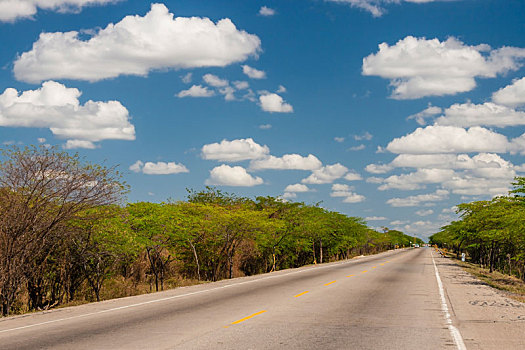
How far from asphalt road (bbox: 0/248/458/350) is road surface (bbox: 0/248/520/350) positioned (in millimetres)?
19

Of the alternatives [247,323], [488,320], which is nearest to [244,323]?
[247,323]

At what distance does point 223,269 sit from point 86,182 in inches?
1231

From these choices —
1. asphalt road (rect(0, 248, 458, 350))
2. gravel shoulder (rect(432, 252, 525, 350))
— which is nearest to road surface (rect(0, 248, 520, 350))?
asphalt road (rect(0, 248, 458, 350))

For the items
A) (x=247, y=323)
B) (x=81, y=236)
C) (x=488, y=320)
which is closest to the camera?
(x=247, y=323)

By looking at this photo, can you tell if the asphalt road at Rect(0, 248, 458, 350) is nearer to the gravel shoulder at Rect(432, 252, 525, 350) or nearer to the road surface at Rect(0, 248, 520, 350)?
the road surface at Rect(0, 248, 520, 350)

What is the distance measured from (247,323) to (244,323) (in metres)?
0.07

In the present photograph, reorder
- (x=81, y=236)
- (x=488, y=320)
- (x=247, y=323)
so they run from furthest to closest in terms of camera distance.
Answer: (x=81, y=236) → (x=488, y=320) → (x=247, y=323)

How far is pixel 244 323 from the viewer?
461 inches

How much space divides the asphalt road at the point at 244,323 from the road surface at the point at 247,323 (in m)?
0.02

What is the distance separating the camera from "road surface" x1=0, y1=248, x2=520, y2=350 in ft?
31.2

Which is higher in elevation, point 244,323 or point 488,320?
point 244,323

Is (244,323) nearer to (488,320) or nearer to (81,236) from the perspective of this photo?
(488,320)

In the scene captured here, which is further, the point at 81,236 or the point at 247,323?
the point at 81,236

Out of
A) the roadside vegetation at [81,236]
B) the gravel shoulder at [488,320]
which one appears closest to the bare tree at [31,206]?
the roadside vegetation at [81,236]
